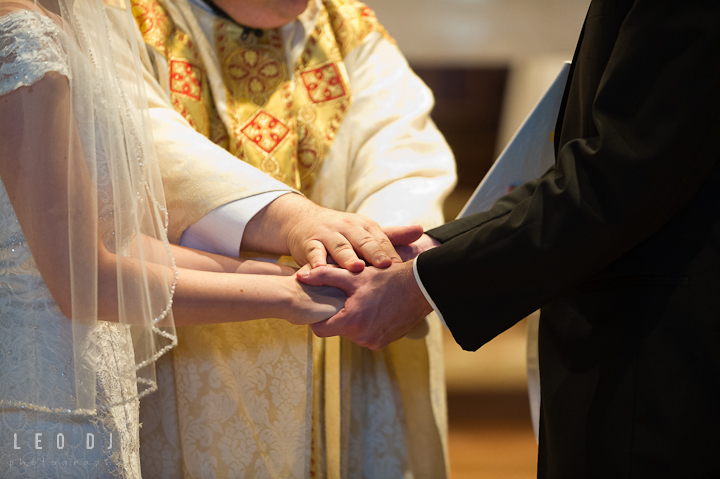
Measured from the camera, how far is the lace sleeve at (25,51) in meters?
1.00

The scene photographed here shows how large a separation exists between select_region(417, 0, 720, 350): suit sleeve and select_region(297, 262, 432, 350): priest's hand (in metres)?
0.12

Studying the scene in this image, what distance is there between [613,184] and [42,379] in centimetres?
102

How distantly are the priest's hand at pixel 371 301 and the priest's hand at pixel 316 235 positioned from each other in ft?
0.08

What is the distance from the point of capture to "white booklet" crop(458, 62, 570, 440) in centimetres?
164

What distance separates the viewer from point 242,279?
4.55ft

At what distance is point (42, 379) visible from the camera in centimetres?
107

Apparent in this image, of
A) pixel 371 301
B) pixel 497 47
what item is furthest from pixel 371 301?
pixel 497 47

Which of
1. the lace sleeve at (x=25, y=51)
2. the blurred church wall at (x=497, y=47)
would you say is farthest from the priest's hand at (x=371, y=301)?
the blurred church wall at (x=497, y=47)

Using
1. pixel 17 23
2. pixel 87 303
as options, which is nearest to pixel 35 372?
pixel 87 303

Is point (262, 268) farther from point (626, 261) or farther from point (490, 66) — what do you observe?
point (490, 66)

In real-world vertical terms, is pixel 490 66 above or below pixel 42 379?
below

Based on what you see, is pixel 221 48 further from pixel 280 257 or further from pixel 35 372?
pixel 35 372

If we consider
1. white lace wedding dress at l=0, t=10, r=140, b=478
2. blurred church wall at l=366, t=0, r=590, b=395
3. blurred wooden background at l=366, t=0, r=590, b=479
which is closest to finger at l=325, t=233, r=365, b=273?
white lace wedding dress at l=0, t=10, r=140, b=478

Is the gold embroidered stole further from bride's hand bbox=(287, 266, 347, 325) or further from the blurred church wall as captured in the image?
the blurred church wall
